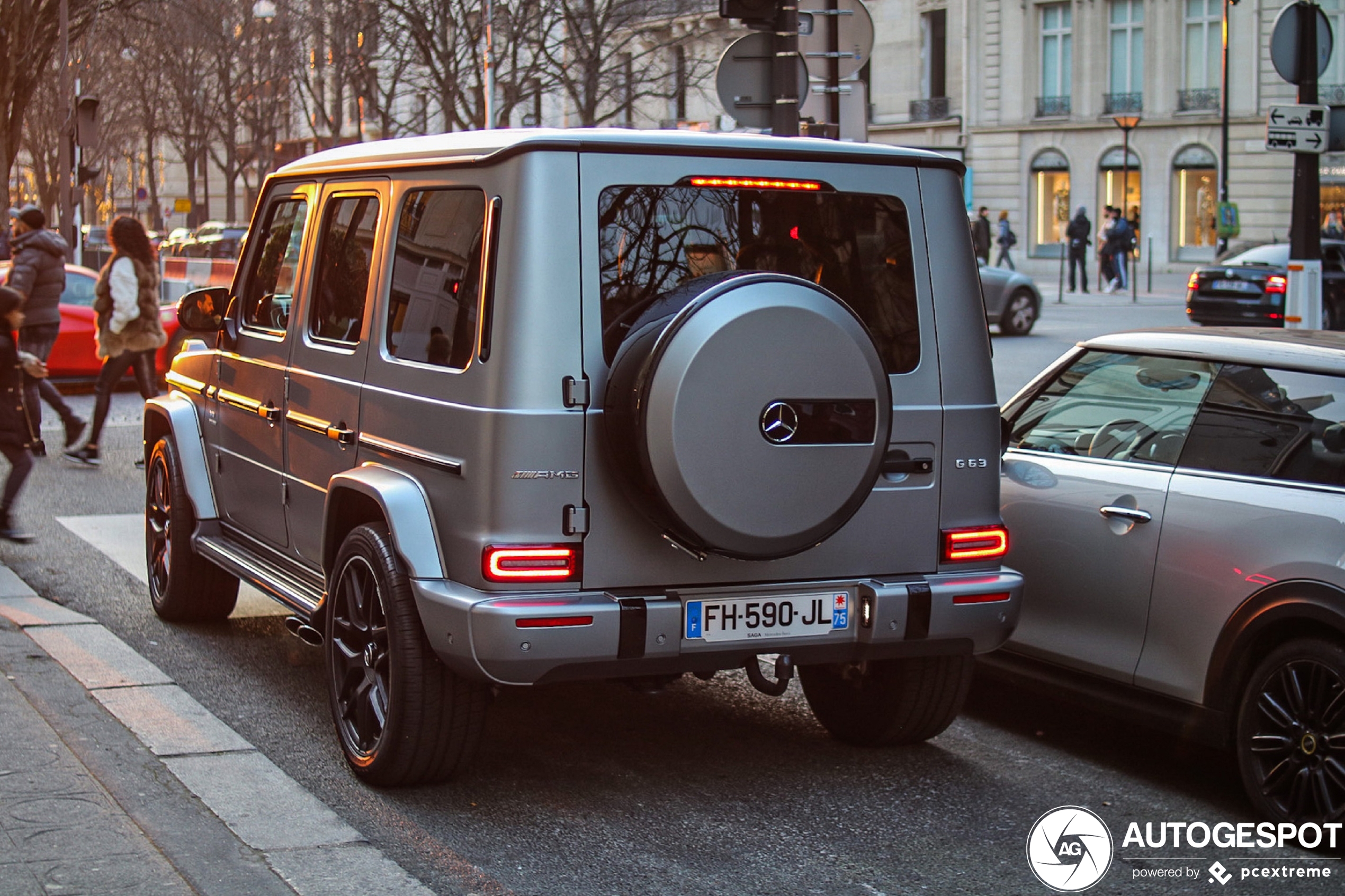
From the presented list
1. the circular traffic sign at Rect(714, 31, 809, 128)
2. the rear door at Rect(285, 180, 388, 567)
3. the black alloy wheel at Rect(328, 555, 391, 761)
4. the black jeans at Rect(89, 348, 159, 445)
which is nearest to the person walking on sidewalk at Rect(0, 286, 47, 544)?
the black jeans at Rect(89, 348, 159, 445)

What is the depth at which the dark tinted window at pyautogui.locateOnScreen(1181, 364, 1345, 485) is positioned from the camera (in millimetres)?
4902

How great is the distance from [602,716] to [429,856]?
1560mm

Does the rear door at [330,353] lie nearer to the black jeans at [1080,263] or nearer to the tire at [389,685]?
the tire at [389,685]

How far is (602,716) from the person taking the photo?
5957 mm

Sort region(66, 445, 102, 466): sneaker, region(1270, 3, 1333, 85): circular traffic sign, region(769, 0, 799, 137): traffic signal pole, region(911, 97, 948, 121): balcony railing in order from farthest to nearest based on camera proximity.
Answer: region(911, 97, 948, 121): balcony railing, region(66, 445, 102, 466): sneaker, region(1270, 3, 1333, 85): circular traffic sign, region(769, 0, 799, 137): traffic signal pole

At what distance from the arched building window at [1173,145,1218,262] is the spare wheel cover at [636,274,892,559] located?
151ft

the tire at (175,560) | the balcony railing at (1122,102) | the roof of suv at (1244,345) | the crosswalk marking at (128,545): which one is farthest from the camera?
the balcony railing at (1122,102)

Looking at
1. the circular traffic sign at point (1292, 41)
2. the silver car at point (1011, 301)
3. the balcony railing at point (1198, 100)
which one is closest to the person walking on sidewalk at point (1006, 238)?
the balcony railing at point (1198, 100)

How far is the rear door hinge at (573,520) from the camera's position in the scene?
455cm

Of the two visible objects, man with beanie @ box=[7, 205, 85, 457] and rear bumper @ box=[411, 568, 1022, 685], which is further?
man with beanie @ box=[7, 205, 85, 457]

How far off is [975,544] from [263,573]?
2.55 m

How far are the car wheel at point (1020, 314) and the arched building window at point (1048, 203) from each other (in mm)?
27118

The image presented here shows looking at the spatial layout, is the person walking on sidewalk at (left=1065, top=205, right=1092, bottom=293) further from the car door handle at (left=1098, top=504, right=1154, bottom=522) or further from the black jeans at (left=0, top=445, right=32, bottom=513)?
the car door handle at (left=1098, top=504, right=1154, bottom=522)

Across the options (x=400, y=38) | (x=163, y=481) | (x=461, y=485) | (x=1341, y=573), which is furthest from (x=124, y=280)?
(x=400, y=38)
